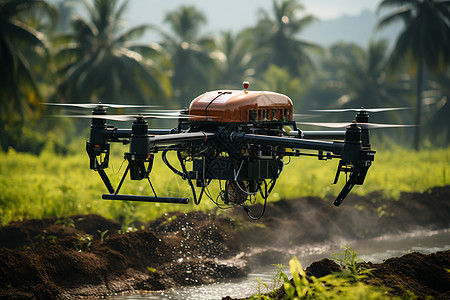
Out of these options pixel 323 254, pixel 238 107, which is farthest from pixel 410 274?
pixel 323 254

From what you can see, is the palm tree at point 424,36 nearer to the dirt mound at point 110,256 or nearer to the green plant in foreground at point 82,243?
the dirt mound at point 110,256

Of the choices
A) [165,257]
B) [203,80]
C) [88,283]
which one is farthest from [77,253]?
[203,80]

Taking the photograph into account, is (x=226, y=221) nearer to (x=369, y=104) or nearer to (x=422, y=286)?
(x=422, y=286)

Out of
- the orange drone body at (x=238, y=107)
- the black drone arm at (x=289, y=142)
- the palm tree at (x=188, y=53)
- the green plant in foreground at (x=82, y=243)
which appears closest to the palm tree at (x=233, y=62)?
the palm tree at (x=188, y=53)

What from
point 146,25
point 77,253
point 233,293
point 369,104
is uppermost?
point 146,25

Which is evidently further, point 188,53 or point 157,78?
point 188,53

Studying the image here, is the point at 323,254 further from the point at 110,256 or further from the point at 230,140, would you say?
the point at 230,140

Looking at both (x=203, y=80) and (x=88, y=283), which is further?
(x=203, y=80)
